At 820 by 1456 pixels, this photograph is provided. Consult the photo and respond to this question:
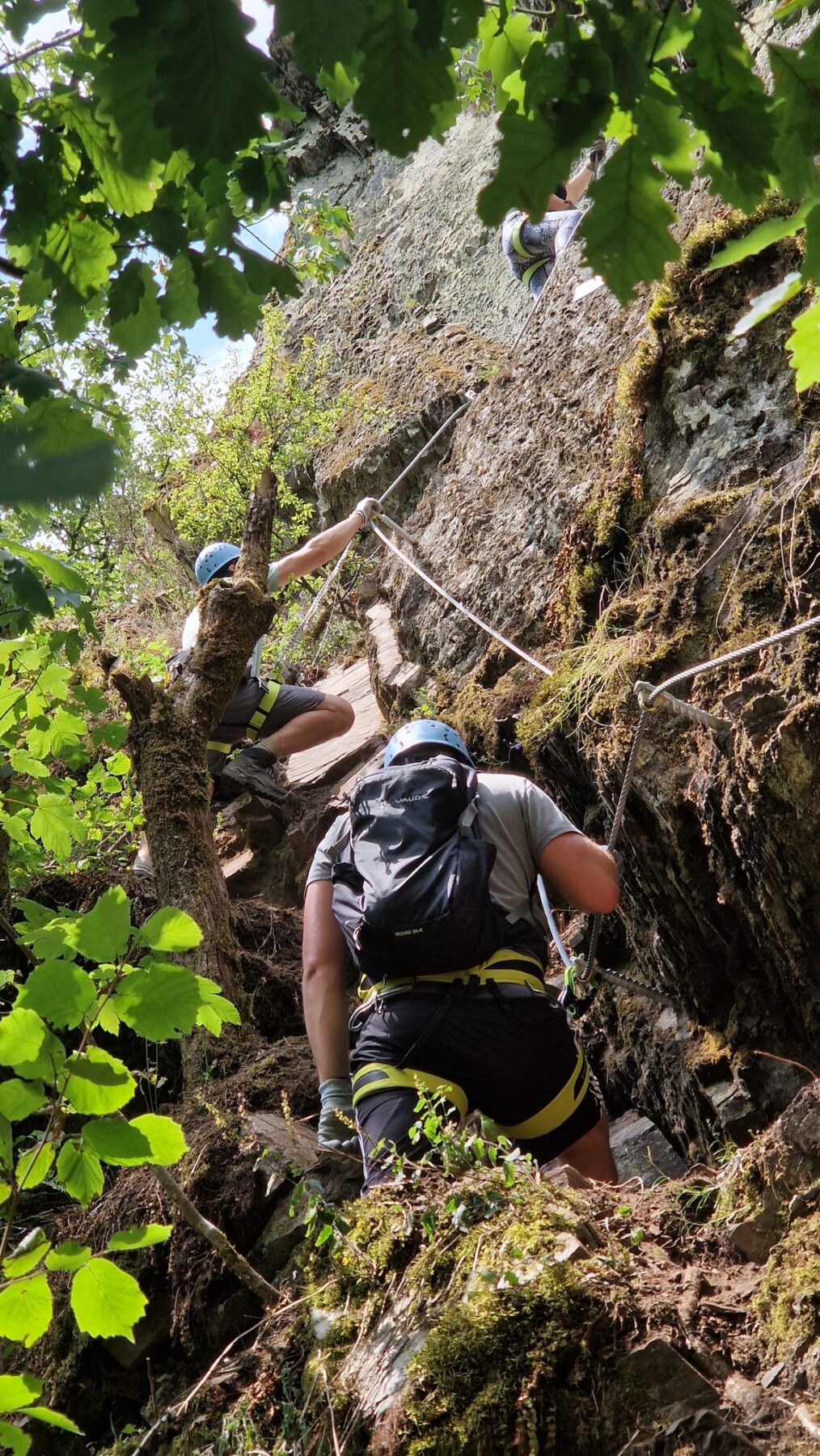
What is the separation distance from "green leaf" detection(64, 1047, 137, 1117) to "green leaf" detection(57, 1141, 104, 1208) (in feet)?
0.22

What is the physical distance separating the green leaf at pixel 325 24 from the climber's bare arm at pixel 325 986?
3.28 metres

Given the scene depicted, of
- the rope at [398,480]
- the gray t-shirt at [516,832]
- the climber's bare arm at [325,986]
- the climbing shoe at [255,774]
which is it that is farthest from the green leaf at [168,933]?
the rope at [398,480]

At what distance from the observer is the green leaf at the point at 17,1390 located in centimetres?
183

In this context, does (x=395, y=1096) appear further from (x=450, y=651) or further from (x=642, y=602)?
(x=450, y=651)

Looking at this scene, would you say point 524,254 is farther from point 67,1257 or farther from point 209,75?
point 67,1257

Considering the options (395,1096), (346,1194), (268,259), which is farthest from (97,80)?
(346,1194)

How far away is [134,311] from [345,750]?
260 inches

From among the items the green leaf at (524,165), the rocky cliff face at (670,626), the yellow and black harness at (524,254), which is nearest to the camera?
the green leaf at (524,165)

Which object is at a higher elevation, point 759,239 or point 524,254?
point 524,254

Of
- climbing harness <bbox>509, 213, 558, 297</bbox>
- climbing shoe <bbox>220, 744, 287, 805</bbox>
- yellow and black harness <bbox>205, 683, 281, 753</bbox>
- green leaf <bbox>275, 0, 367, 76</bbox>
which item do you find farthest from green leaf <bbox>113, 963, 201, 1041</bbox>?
climbing harness <bbox>509, 213, 558, 297</bbox>

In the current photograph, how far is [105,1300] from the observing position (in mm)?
1930

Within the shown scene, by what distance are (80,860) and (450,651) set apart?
276 cm

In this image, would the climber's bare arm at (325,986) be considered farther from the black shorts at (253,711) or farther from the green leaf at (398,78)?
the black shorts at (253,711)

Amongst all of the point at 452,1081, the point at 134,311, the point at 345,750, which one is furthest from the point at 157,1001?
the point at 345,750
